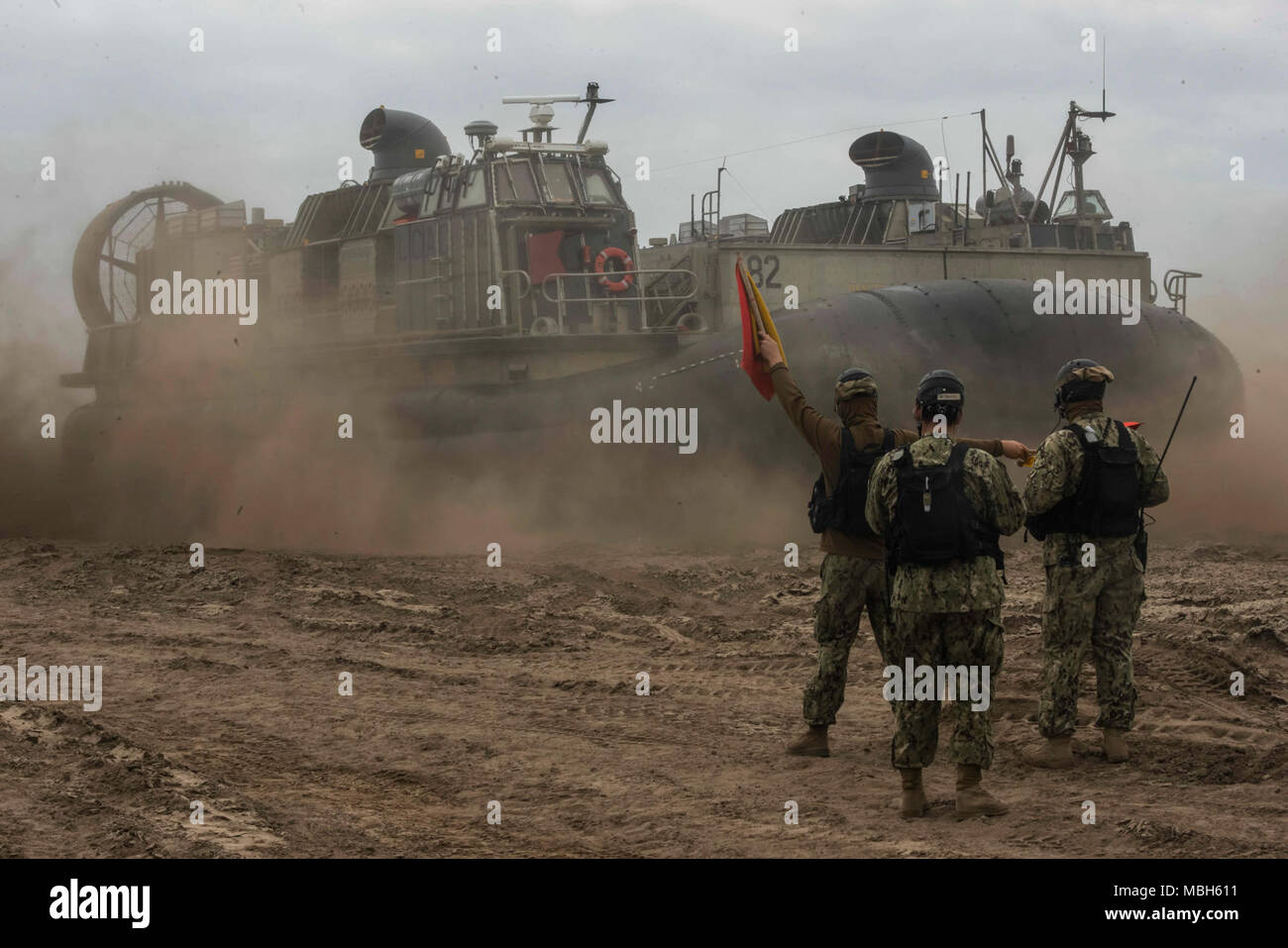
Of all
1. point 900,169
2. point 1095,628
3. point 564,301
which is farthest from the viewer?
point 900,169

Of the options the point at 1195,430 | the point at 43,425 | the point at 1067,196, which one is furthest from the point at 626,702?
the point at 1067,196

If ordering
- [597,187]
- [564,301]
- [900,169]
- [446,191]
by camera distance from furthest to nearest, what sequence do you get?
[900,169], [597,187], [446,191], [564,301]

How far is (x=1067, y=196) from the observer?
1673 centimetres

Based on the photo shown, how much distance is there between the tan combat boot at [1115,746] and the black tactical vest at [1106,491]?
0.60 meters

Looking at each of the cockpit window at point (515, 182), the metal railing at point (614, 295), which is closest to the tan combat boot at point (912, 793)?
the metal railing at point (614, 295)

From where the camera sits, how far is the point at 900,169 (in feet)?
51.2

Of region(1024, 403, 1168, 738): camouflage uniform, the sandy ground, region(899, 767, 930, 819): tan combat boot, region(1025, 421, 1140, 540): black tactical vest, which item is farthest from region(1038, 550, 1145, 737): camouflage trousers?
region(899, 767, 930, 819): tan combat boot

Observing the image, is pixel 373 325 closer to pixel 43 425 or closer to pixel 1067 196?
pixel 43 425

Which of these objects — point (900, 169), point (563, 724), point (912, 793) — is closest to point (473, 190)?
point (900, 169)

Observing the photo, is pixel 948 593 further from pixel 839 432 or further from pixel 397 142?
pixel 397 142

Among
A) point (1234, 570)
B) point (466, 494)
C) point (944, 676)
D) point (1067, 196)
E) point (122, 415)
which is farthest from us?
point (1067, 196)

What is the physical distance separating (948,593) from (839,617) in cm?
66

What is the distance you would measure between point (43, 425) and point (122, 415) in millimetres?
998

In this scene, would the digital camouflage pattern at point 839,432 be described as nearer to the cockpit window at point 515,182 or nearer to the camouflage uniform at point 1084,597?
the camouflage uniform at point 1084,597
